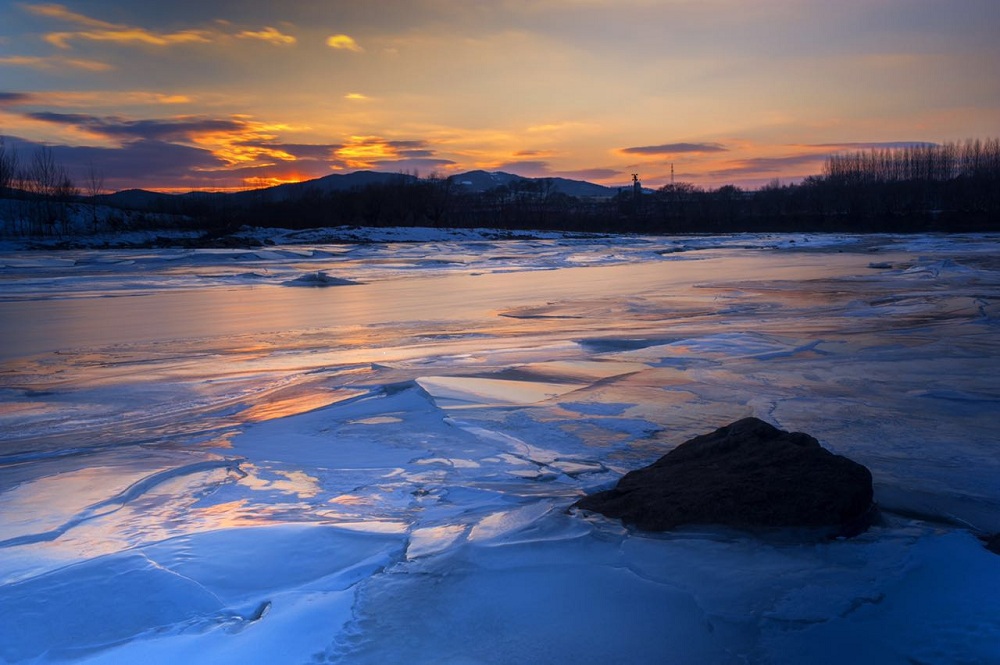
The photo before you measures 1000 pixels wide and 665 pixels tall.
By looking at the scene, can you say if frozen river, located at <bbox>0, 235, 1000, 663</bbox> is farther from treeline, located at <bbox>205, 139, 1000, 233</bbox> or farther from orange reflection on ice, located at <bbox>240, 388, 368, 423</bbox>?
treeline, located at <bbox>205, 139, 1000, 233</bbox>

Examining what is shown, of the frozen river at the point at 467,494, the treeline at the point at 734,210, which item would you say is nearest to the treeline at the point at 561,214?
the treeline at the point at 734,210

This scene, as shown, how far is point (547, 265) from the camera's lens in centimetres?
2209

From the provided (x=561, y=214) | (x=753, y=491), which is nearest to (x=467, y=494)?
(x=753, y=491)

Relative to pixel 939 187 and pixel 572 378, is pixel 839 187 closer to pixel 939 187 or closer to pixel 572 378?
pixel 939 187

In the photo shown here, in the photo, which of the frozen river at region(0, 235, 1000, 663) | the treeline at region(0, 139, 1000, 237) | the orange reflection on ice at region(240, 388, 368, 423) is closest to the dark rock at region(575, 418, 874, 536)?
the frozen river at region(0, 235, 1000, 663)

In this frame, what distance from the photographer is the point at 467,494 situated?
3418 mm

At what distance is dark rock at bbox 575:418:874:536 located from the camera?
2971 millimetres

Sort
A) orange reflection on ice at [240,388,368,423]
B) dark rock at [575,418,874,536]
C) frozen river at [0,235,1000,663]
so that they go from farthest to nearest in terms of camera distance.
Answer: orange reflection on ice at [240,388,368,423] → dark rock at [575,418,874,536] → frozen river at [0,235,1000,663]

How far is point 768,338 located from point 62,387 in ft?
21.0

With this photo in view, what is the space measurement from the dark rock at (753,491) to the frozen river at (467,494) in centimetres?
10

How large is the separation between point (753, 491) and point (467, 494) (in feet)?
4.03

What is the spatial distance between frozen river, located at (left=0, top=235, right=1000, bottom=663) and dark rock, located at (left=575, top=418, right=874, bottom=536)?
0.34 feet

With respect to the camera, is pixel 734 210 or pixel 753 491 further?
pixel 734 210

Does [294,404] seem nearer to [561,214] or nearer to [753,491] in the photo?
[753,491]
